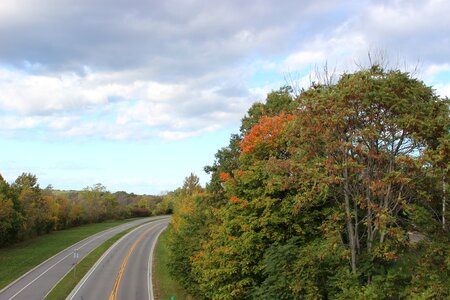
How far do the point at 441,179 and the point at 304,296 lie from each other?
695 cm

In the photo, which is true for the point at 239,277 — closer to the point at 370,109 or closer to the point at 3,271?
the point at 370,109

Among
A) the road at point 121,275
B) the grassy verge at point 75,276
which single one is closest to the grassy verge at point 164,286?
the road at point 121,275

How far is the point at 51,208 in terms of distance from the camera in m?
91.9

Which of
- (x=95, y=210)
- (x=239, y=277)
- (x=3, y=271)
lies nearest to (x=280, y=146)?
(x=239, y=277)

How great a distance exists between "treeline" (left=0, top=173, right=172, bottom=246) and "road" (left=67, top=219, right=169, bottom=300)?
15.1 meters

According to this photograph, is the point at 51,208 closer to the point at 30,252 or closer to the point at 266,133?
the point at 30,252

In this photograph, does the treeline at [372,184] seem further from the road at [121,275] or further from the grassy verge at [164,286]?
the road at [121,275]

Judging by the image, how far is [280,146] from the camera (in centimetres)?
2439

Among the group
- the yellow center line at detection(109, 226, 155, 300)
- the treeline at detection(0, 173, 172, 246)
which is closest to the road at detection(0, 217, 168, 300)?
the yellow center line at detection(109, 226, 155, 300)

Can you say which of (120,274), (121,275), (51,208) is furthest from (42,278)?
(51,208)

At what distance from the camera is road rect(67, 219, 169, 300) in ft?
139

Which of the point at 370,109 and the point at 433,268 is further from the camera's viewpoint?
the point at 370,109

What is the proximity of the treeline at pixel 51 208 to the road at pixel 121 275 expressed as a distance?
49.6ft

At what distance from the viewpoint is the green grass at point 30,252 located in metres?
52.7
